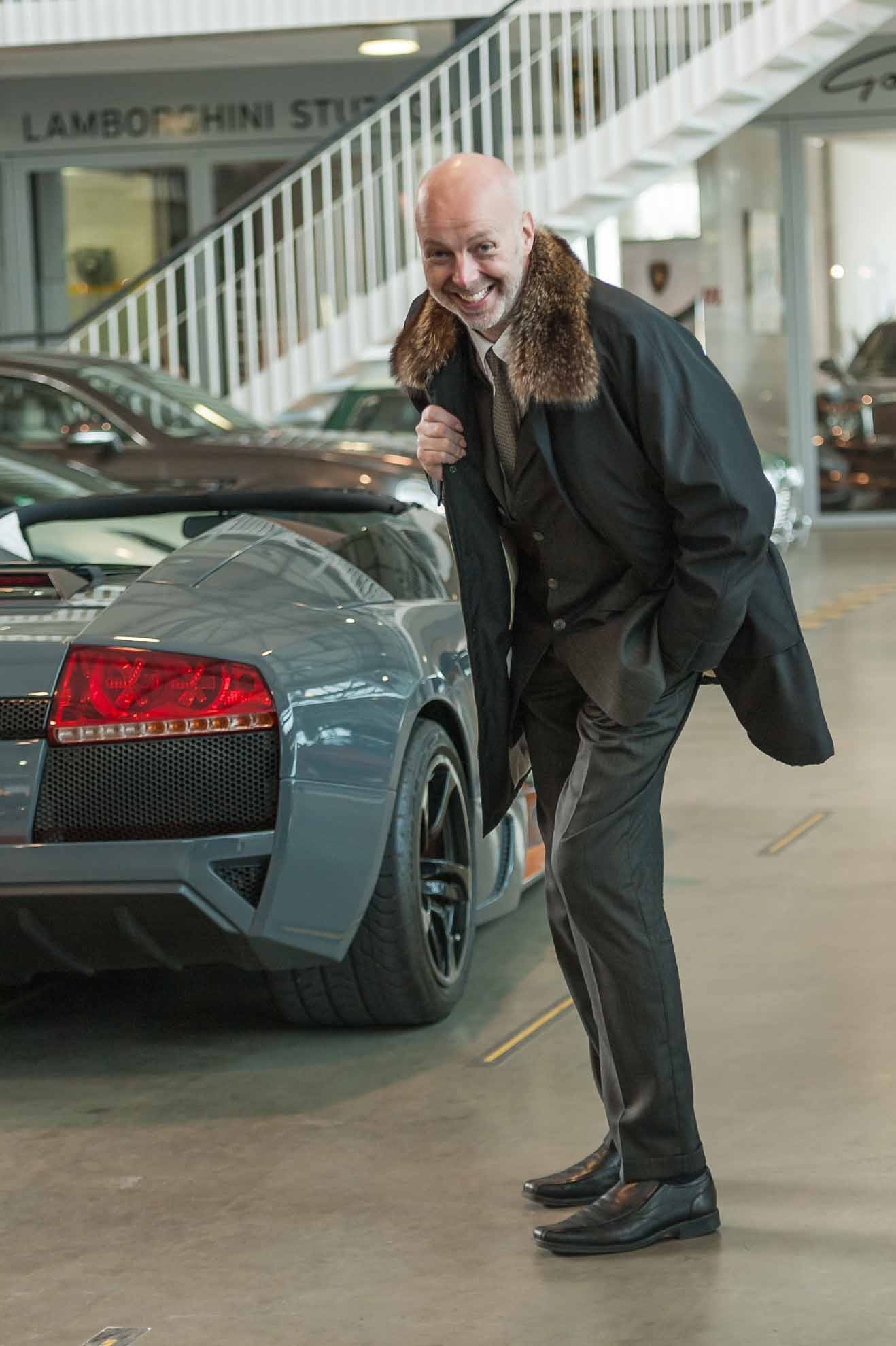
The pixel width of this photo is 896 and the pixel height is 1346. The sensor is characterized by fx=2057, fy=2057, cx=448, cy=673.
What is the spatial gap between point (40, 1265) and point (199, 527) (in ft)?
7.00

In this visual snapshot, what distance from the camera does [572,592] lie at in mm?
3125

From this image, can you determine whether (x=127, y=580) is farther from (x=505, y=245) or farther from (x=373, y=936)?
(x=505, y=245)

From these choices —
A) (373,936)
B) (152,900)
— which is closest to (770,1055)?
(373,936)

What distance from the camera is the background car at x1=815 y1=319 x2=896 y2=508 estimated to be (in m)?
17.8

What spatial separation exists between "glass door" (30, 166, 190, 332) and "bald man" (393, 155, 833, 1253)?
51.5 ft

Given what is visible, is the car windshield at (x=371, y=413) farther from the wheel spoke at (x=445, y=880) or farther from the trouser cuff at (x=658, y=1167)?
the trouser cuff at (x=658, y=1167)

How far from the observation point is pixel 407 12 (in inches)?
567

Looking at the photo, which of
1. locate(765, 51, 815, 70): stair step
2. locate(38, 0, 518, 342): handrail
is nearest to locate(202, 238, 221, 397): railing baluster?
locate(38, 0, 518, 342): handrail

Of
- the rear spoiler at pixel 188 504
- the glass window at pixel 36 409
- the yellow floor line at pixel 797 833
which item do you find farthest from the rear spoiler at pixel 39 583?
the glass window at pixel 36 409

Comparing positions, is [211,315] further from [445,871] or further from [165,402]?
[445,871]

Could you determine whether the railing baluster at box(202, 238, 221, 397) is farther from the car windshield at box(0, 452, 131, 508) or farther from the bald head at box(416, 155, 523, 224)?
the bald head at box(416, 155, 523, 224)

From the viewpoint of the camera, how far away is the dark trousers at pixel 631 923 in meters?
3.10

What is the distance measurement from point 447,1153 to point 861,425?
15124 mm

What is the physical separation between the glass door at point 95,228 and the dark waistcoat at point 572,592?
15.7 metres
